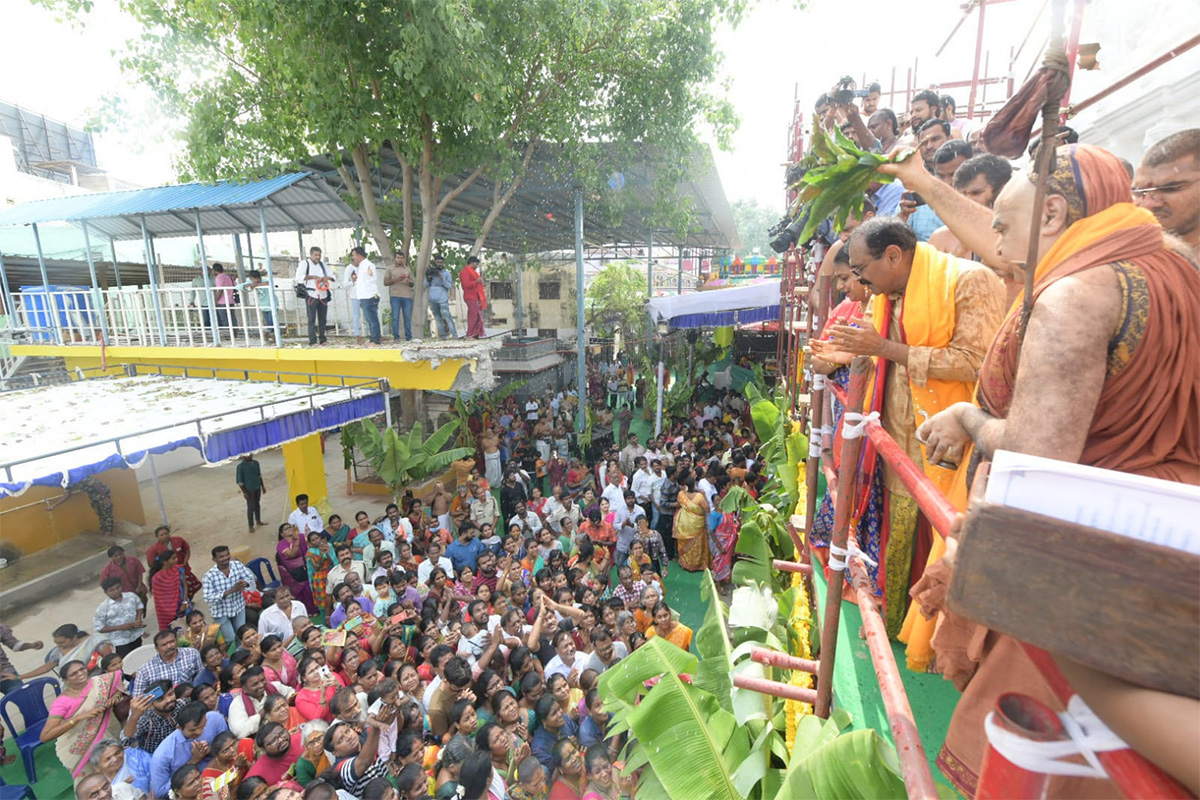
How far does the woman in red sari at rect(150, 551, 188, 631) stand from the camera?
22.1 ft

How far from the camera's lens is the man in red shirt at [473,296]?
1096 centimetres

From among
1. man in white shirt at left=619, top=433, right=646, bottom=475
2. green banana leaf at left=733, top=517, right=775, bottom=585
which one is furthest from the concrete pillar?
green banana leaf at left=733, top=517, right=775, bottom=585

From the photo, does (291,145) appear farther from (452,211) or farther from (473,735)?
(473,735)

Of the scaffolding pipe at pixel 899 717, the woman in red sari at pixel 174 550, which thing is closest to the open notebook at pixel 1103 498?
the scaffolding pipe at pixel 899 717

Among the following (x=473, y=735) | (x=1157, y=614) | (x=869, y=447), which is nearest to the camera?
(x=1157, y=614)

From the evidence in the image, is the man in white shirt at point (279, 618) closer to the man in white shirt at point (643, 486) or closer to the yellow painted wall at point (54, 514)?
the man in white shirt at point (643, 486)

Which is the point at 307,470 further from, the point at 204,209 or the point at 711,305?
the point at 711,305

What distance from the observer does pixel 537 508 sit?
8.57 meters

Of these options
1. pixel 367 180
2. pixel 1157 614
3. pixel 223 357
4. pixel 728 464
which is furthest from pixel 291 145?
pixel 1157 614

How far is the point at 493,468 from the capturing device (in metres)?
11.6

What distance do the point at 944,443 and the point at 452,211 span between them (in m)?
14.2

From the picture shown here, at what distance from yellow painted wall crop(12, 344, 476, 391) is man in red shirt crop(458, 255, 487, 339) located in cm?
155

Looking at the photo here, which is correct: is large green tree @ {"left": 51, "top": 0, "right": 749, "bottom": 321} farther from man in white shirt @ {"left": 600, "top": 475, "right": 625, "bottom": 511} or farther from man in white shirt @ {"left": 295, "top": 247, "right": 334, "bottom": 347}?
man in white shirt @ {"left": 600, "top": 475, "right": 625, "bottom": 511}

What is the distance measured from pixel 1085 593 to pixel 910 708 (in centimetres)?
112
